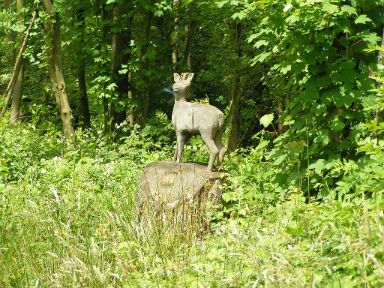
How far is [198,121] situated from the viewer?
19.7ft

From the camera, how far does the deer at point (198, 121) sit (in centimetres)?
598

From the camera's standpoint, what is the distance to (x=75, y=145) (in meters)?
10.3

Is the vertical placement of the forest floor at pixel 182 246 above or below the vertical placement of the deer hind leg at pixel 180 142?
below

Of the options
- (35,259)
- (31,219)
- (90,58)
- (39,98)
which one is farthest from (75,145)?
(39,98)

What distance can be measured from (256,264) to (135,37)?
1007 centimetres

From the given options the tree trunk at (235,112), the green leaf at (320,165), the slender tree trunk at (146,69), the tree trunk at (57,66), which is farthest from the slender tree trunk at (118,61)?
the green leaf at (320,165)

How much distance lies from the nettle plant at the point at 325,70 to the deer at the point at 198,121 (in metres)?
0.83

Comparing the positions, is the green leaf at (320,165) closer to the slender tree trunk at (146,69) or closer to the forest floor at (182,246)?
the forest floor at (182,246)

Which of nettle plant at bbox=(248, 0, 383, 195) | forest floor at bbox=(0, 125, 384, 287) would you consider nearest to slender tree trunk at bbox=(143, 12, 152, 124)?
forest floor at bbox=(0, 125, 384, 287)

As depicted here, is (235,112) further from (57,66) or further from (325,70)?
(325,70)

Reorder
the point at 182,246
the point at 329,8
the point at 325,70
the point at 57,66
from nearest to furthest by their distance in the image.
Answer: the point at 182,246 → the point at 329,8 → the point at 325,70 → the point at 57,66

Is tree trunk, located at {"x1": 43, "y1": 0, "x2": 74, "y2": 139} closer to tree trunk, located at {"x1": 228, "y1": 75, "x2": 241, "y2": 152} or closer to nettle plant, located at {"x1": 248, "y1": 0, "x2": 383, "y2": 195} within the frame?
tree trunk, located at {"x1": 228, "y1": 75, "x2": 241, "y2": 152}

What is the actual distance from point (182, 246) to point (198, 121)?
230 centimetres

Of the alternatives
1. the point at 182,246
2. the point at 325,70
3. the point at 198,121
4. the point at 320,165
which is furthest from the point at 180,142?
the point at 182,246
